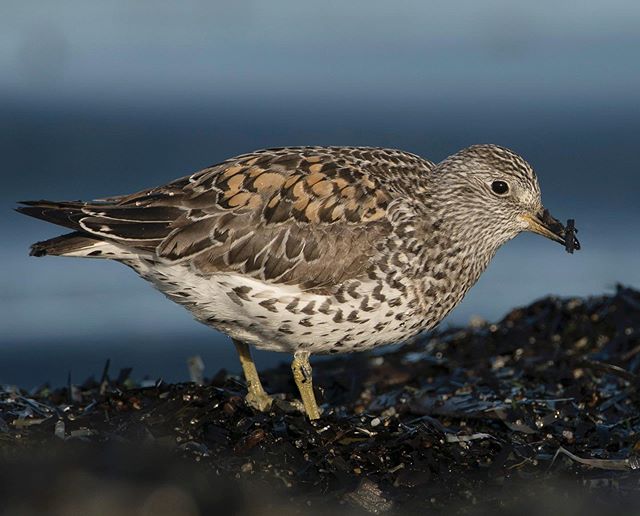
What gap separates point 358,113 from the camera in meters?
22.1

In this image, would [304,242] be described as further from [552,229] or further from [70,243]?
[552,229]

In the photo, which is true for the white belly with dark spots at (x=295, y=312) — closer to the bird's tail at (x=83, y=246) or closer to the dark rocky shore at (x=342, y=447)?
the bird's tail at (x=83, y=246)

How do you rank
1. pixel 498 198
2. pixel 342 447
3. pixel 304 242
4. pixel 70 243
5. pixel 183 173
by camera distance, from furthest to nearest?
pixel 183 173 → pixel 498 198 → pixel 70 243 → pixel 304 242 → pixel 342 447

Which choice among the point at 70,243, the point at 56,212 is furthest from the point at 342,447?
the point at 56,212

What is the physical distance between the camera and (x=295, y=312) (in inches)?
283

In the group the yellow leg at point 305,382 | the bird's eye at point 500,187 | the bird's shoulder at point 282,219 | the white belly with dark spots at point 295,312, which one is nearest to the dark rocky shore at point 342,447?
the yellow leg at point 305,382

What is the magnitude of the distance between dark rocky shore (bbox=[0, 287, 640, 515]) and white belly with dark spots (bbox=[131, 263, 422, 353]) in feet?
1.56

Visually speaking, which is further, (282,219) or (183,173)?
(183,173)

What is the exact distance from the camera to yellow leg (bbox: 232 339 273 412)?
7492mm

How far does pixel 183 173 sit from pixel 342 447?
38.3ft

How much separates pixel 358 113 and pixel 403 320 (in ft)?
49.5

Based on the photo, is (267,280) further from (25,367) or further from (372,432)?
(25,367)

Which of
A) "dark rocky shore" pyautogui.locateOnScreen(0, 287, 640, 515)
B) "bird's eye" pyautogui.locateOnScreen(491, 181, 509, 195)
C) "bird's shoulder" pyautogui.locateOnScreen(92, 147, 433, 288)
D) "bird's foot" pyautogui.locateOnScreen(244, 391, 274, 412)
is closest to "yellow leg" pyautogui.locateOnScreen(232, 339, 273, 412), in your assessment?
"bird's foot" pyautogui.locateOnScreen(244, 391, 274, 412)

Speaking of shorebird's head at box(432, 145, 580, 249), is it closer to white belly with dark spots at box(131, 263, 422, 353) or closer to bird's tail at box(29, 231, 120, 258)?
white belly with dark spots at box(131, 263, 422, 353)
